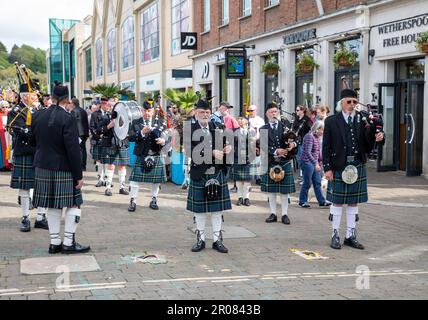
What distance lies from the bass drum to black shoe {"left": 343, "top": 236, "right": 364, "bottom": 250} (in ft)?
17.3

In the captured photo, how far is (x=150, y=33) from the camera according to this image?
3359cm

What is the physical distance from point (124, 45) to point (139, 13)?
502 cm

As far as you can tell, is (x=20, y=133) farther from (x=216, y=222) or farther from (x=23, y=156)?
(x=216, y=222)

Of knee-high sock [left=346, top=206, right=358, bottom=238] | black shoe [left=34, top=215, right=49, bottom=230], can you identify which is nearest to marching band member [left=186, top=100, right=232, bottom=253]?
knee-high sock [left=346, top=206, right=358, bottom=238]

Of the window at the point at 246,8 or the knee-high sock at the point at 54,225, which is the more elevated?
the window at the point at 246,8

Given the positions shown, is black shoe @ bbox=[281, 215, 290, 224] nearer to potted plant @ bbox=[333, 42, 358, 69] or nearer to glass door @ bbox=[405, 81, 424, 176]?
glass door @ bbox=[405, 81, 424, 176]

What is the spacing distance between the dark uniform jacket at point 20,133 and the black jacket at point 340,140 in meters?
3.94

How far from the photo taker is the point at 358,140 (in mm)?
6797

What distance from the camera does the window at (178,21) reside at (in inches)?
1083

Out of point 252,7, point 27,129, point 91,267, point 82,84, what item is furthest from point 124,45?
point 91,267

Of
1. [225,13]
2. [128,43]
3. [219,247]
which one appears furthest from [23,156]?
[128,43]

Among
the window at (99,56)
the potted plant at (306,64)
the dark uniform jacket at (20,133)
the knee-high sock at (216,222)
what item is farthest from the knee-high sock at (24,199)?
the window at (99,56)

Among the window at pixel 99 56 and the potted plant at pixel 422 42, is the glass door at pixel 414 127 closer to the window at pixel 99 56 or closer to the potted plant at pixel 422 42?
the potted plant at pixel 422 42
